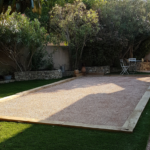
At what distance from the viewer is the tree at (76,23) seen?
33.0 feet

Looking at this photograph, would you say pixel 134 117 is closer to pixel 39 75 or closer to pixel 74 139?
pixel 74 139

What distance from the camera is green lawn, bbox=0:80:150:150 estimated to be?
8.76 ft

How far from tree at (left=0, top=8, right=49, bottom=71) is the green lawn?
572cm

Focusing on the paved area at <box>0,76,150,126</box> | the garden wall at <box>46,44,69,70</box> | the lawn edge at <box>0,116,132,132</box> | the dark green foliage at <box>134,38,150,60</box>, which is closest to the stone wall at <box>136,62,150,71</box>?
the dark green foliage at <box>134,38,150,60</box>

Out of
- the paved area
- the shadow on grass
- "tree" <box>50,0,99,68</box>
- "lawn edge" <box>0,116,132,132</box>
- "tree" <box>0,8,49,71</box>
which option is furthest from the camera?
"tree" <box>50,0,99,68</box>

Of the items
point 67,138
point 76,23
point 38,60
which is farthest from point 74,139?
point 76,23

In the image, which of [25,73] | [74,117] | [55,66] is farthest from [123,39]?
[74,117]

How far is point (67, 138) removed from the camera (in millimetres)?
2945

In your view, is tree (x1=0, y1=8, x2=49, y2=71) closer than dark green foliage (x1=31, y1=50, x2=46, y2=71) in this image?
Yes

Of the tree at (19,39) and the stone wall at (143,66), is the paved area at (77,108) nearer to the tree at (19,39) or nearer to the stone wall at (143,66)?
the tree at (19,39)

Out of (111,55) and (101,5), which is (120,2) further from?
(111,55)

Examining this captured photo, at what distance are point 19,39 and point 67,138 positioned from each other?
6552 mm

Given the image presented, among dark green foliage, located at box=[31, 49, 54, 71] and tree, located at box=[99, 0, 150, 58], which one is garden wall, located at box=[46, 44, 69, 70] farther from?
tree, located at box=[99, 0, 150, 58]

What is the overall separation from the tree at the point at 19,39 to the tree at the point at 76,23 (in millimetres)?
1344
